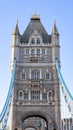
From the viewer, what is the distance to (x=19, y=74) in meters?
56.2

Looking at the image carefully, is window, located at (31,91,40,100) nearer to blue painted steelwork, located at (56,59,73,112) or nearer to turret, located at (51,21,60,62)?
blue painted steelwork, located at (56,59,73,112)

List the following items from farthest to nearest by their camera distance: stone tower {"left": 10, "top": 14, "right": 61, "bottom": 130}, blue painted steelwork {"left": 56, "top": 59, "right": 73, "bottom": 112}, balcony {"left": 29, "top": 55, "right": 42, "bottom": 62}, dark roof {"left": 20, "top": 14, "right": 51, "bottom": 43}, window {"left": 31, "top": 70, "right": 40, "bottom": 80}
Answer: dark roof {"left": 20, "top": 14, "right": 51, "bottom": 43}, balcony {"left": 29, "top": 55, "right": 42, "bottom": 62}, window {"left": 31, "top": 70, "right": 40, "bottom": 80}, stone tower {"left": 10, "top": 14, "right": 61, "bottom": 130}, blue painted steelwork {"left": 56, "top": 59, "right": 73, "bottom": 112}

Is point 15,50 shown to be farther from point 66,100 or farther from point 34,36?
point 66,100

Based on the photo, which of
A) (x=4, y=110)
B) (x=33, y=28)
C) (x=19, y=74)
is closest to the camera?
(x=4, y=110)

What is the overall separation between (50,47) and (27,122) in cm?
1420

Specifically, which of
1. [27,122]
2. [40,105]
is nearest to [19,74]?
[40,105]

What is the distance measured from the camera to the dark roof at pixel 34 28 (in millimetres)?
59309

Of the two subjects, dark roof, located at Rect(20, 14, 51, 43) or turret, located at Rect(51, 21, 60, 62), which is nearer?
turret, located at Rect(51, 21, 60, 62)

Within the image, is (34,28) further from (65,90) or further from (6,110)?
(6,110)

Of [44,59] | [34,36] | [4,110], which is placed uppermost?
[34,36]

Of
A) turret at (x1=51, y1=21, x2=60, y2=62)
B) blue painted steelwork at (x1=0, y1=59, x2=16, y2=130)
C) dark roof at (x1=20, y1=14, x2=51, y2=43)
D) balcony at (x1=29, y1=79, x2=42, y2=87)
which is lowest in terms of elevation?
blue painted steelwork at (x1=0, y1=59, x2=16, y2=130)

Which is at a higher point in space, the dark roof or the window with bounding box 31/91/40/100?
the dark roof

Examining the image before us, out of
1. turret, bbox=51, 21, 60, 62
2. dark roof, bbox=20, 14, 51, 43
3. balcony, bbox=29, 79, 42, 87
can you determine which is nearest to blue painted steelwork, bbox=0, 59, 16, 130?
balcony, bbox=29, 79, 42, 87

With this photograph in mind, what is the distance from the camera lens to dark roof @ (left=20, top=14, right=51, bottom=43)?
59.3 meters
